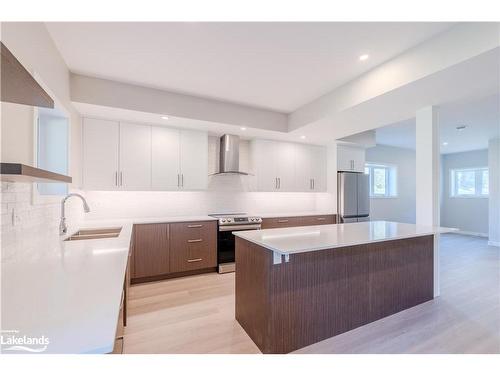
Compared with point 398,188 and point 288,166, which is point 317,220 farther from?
point 398,188

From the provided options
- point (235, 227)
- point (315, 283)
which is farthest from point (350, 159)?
point (315, 283)

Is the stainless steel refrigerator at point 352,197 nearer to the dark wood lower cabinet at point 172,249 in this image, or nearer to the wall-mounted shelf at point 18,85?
the dark wood lower cabinet at point 172,249

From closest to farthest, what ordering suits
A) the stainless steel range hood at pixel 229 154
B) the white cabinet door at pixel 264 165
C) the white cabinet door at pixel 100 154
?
the white cabinet door at pixel 100 154
the stainless steel range hood at pixel 229 154
the white cabinet door at pixel 264 165

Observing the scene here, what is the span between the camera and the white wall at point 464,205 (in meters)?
6.52

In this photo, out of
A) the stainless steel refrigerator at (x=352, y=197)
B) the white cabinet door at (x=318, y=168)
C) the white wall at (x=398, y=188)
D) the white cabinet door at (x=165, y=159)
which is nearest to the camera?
the white cabinet door at (x=165, y=159)

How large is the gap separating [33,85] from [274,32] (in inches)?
66.8

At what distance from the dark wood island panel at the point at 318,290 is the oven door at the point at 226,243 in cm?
137

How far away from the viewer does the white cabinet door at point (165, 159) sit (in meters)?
3.46

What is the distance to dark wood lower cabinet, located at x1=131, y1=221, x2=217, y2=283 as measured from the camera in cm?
309

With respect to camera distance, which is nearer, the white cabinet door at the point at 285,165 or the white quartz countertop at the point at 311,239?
the white quartz countertop at the point at 311,239

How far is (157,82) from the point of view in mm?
2754

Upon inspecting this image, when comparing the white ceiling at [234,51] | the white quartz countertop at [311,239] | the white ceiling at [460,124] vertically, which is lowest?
the white quartz countertop at [311,239]

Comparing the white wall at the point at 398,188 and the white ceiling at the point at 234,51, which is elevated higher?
the white ceiling at the point at 234,51

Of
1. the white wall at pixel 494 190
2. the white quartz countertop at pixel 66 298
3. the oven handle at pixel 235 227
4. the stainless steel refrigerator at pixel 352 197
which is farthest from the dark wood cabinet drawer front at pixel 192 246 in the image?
the white wall at pixel 494 190
